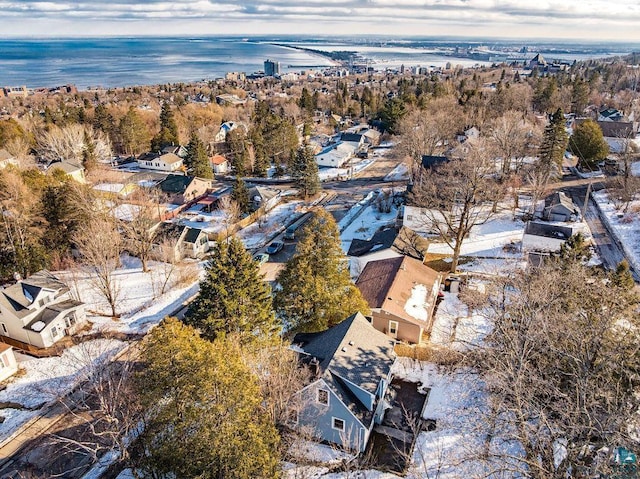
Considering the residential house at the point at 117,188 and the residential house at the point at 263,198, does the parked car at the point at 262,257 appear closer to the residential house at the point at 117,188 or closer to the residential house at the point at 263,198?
the residential house at the point at 263,198

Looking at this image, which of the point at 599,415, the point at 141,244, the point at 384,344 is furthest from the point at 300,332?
the point at 141,244

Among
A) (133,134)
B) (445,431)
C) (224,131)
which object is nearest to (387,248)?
(445,431)

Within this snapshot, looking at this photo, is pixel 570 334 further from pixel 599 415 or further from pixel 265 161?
pixel 265 161

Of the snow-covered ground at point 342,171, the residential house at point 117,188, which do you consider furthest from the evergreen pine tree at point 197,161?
the snow-covered ground at point 342,171

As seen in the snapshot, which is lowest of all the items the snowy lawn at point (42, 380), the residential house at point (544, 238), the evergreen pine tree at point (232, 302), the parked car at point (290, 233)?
the parked car at point (290, 233)

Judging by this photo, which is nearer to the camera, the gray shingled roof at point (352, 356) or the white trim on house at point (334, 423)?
the white trim on house at point (334, 423)

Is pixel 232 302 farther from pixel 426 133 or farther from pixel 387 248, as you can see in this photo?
pixel 426 133

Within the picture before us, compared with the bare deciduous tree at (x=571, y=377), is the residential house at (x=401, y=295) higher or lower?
lower

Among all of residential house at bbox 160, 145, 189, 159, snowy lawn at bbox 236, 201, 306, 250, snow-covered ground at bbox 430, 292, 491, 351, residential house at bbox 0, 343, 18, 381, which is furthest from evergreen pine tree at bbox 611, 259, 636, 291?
residential house at bbox 160, 145, 189, 159

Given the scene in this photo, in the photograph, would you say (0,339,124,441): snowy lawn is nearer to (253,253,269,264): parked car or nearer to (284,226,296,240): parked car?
(253,253,269,264): parked car
